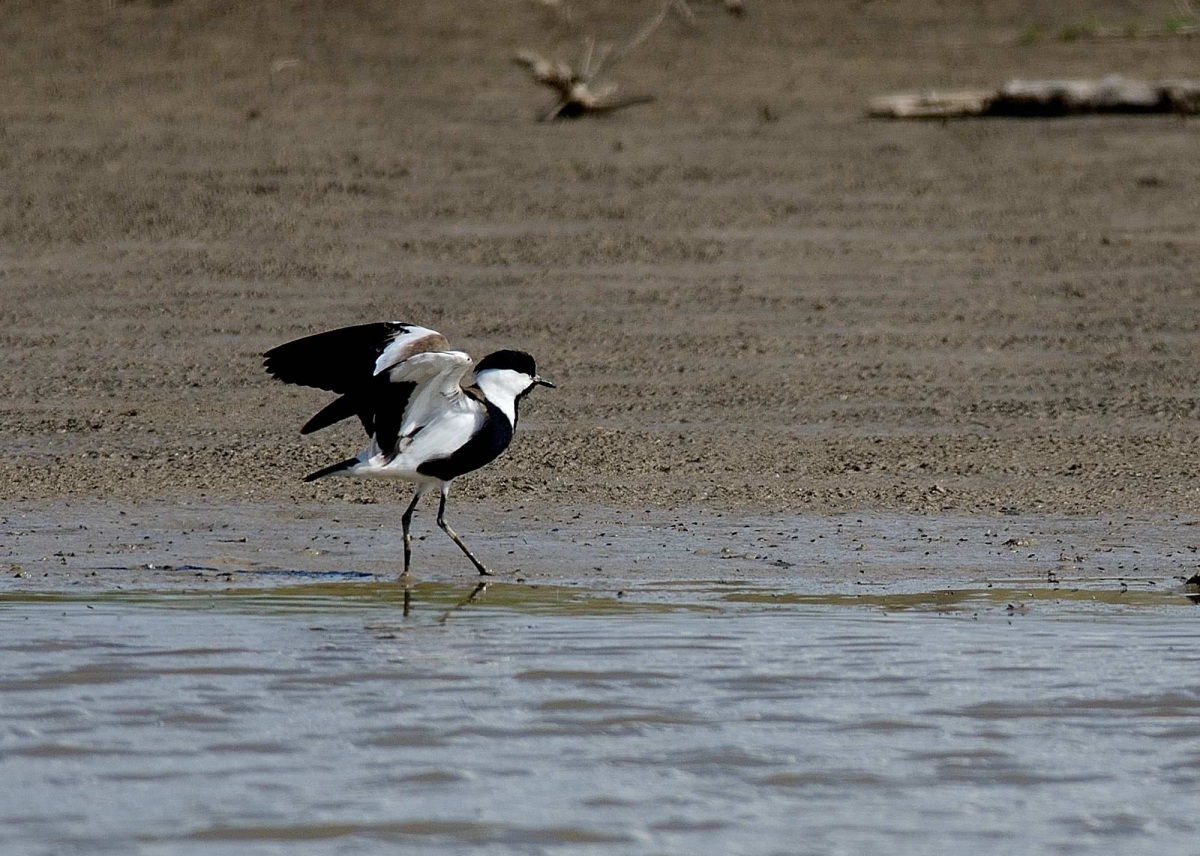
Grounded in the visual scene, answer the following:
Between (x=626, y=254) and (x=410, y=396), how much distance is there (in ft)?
14.0

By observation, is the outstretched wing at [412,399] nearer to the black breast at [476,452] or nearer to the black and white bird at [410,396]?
the black and white bird at [410,396]

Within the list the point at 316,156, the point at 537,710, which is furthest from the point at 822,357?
the point at 537,710

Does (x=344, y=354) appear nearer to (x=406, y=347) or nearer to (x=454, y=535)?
(x=406, y=347)

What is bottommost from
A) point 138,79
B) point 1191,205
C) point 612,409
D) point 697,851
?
point 697,851

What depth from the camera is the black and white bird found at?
24.5 feet

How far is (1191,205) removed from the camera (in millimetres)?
12539

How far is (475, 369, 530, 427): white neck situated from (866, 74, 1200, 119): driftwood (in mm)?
5978

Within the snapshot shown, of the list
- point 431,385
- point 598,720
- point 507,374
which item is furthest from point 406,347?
point 598,720

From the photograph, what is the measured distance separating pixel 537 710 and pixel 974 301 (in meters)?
5.83

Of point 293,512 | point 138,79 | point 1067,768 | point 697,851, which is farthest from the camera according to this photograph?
point 138,79

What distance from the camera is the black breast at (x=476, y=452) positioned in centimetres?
786

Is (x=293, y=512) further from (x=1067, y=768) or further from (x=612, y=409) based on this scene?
(x=1067, y=768)

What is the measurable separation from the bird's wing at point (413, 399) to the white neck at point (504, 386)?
0.11 metres

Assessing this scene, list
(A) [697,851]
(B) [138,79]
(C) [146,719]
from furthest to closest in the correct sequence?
(B) [138,79] < (C) [146,719] < (A) [697,851]
